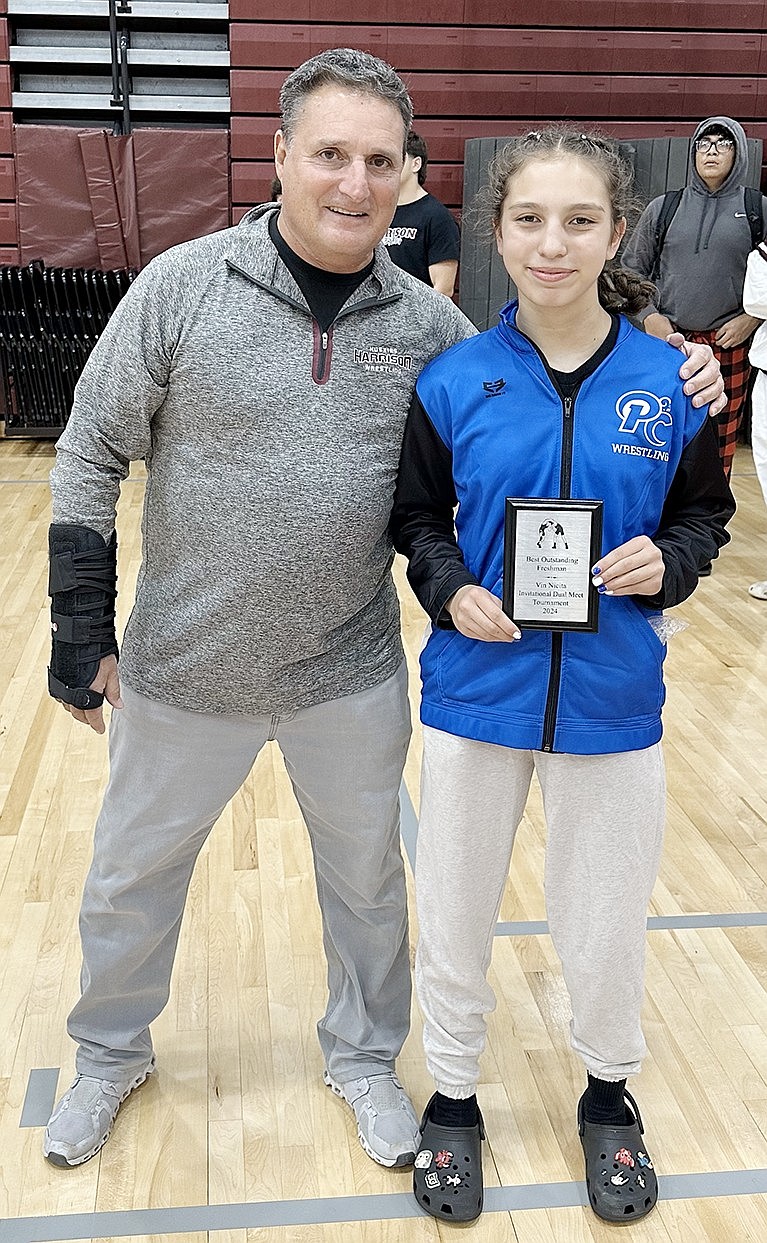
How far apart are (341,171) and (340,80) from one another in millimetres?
120

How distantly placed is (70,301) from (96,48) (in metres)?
1.85

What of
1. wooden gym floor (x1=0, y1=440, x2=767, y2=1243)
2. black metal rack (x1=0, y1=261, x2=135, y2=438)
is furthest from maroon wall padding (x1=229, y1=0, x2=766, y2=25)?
wooden gym floor (x1=0, y1=440, x2=767, y2=1243)

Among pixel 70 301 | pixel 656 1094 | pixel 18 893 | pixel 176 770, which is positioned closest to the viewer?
pixel 176 770

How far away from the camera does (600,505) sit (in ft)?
5.37

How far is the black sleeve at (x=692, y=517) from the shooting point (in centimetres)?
173

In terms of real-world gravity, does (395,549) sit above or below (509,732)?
above

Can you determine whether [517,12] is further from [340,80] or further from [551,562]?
[551,562]

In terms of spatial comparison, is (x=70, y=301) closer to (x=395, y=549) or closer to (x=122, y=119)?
(x=122, y=119)

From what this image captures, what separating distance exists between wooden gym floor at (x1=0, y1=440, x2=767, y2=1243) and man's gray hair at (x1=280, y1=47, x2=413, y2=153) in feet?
3.43

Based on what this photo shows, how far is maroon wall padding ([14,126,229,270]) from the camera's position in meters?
7.89

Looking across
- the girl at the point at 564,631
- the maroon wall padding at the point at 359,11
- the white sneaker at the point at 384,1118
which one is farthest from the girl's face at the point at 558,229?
the maroon wall padding at the point at 359,11

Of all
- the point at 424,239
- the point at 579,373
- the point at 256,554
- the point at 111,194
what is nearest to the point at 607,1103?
the point at 256,554

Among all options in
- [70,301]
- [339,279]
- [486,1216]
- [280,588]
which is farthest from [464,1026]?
[70,301]

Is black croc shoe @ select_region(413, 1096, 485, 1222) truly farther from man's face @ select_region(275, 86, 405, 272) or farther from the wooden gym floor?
man's face @ select_region(275, 86, 405, 272)
